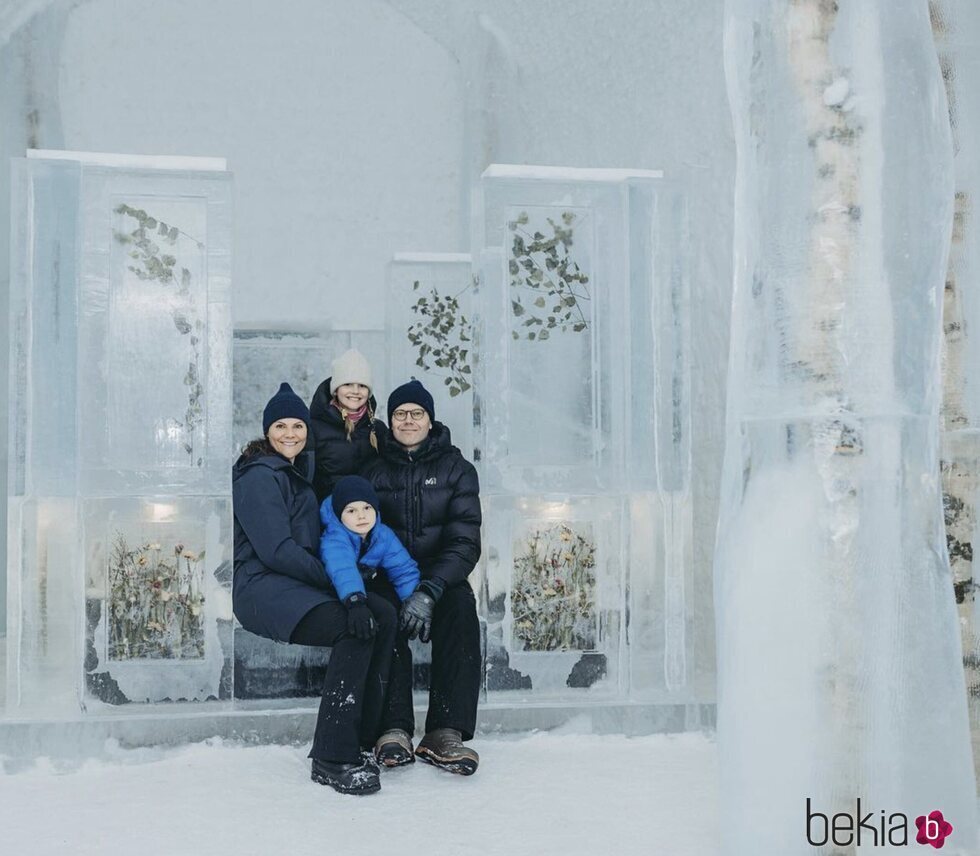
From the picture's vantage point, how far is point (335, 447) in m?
4.17

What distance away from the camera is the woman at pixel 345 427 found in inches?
164

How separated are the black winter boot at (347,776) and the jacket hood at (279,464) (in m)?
0.91

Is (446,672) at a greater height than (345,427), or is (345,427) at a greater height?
(345,427)

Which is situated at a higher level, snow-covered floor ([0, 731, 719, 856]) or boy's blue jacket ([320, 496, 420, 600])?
boy's blue jacket ([320, 496, 420, 600])

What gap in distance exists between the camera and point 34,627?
3902mm

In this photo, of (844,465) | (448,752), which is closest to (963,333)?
(844,465)

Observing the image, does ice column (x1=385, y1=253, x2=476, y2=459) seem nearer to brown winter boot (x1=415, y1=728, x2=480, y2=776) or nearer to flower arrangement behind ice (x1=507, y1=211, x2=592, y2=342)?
flower arrangement behind ice (x1=507, y1=211, x2=592, y2=342)

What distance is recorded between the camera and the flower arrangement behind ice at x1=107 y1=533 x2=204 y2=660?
3.96 meters

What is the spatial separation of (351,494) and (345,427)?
0.50 meters

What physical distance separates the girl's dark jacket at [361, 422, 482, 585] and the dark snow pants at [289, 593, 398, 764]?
1.20 ft

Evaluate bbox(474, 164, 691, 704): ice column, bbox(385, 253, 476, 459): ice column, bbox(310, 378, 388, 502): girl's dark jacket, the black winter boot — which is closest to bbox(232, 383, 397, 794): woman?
the black winter boot

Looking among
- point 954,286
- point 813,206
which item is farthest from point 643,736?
point 813,206

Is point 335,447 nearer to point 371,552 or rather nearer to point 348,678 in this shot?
point 371,552

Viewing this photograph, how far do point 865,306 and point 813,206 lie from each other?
0.23 metres
